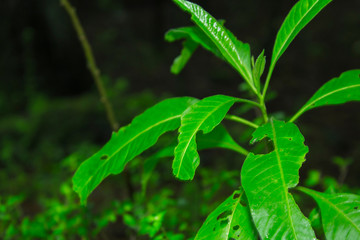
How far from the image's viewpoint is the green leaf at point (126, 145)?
3.85 ft

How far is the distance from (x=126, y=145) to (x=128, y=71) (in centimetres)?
895

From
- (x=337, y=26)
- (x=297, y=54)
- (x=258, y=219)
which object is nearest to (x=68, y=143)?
(x=258, y=219)

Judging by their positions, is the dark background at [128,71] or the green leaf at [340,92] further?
the dark background at [128,71]

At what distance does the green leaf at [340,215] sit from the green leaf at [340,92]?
12.8 inches

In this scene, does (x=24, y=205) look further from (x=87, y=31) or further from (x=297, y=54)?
(x=87, y=31)

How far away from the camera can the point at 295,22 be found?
120 cm

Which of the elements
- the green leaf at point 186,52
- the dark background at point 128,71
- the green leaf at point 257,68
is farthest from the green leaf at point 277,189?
the dark background at point 128,71

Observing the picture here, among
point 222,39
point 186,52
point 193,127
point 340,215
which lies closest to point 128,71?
point 186,52

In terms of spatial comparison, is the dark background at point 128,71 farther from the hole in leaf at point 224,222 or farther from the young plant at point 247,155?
the hole in leaf at point 224,222

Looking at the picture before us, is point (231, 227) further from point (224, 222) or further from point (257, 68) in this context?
point (257, 68)

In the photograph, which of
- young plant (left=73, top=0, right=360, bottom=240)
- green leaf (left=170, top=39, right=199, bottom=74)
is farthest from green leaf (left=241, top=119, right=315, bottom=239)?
green leaf (left=170, top=39, right=199, bottom=74)

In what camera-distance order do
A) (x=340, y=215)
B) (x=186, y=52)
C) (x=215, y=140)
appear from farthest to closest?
(x=186, y=52) < (x=215, y=140) < (x=340, y=215)

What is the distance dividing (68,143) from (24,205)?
1.08 metres

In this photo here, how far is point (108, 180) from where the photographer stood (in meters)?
3.96
